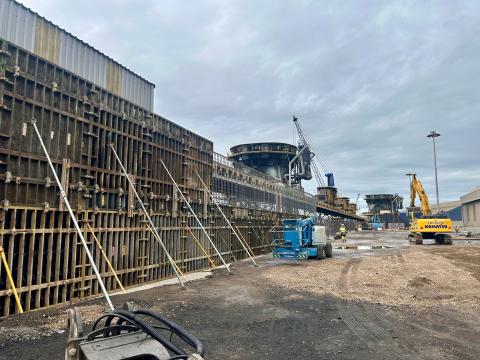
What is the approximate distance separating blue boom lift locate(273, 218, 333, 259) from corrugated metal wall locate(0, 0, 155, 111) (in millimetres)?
12961

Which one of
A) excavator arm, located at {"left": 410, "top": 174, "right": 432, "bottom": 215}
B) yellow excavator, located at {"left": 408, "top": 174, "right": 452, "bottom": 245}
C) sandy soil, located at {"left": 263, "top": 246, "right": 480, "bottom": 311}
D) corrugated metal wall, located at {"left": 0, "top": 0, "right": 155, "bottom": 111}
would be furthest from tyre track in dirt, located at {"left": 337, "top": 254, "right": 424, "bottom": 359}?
excavator arm, located at {"left": 410, "top": 174, "right": 432, "bottom": 215}

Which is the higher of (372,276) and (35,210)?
(35,210)

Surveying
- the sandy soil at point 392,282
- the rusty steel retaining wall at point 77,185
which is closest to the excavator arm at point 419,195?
the sandy soil at point 392,282

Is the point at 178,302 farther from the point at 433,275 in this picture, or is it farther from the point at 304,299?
the point at 433,275

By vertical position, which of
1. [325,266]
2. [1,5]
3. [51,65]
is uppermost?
[1,5]

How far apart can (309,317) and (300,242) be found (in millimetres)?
14643

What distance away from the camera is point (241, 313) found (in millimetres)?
10539

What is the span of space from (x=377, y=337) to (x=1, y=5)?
15267mm

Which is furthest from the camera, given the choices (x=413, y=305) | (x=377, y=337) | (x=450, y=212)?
(x=450, y=212)

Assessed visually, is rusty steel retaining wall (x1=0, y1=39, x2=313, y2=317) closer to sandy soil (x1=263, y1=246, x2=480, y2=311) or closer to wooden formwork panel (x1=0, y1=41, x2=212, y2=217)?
wooden formwork panel (x1=0, y1=41, x2=212, y2=217)

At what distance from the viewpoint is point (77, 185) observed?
12.7m

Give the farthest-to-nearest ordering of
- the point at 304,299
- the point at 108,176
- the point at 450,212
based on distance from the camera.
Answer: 1. the point at 450,212
2. the point at 108,176
3. the point at 304,299

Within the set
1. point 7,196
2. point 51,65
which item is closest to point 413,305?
point 7,196

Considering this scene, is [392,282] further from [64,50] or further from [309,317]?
[64,50]
